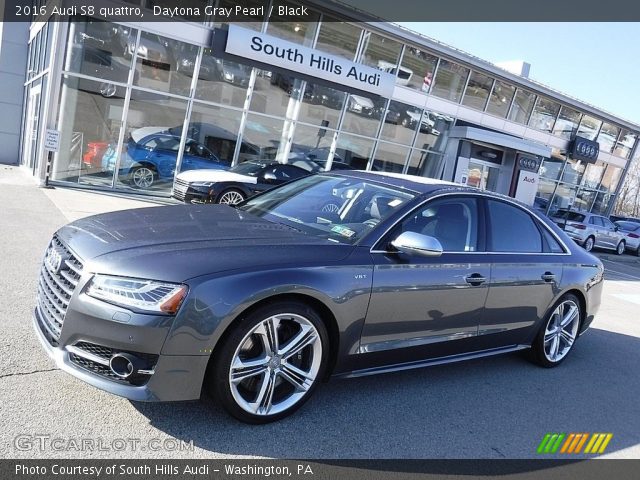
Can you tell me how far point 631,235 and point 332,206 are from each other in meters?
24.4

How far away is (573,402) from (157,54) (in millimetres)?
13024

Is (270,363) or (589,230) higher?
(270,363)

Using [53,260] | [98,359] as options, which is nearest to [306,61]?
A: [53,260]

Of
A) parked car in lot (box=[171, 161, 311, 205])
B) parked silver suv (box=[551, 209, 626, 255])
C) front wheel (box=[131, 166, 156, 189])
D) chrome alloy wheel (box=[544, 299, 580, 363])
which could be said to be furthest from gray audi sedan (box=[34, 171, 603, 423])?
parked silver suv (box=[551, 209, 626, 255])

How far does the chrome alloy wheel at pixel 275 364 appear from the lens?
323cm

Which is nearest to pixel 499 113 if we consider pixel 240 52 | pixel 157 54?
pixel 240 52

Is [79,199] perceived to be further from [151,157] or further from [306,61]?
[306,61]

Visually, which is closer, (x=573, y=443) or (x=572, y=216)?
(x=573, y=443)

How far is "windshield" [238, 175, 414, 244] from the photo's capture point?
4.00 metres

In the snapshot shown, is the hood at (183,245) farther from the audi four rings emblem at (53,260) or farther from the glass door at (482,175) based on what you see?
the glass door at (482,175)

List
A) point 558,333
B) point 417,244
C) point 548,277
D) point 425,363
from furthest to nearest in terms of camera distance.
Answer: point 558,333 → point 548,277 → point 425,363 → point 417,244

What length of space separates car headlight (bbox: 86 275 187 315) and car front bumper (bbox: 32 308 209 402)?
0.14m

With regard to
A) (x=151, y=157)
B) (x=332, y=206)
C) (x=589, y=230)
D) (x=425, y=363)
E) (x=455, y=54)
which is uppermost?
(x=455, y=54)

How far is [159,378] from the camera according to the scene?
2914mm
